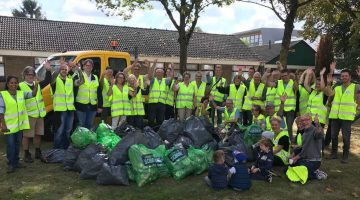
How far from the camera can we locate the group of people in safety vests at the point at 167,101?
6.30 meters

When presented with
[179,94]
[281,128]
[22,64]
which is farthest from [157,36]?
[281,128]

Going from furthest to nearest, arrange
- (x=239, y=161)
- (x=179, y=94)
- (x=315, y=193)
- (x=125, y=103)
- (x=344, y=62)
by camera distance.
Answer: (x=344, y=62) < (x=179, y=94) < (x=125, y=103) < (x=239, y=161) < (x=315, y=193)

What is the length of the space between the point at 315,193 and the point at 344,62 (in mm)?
23045

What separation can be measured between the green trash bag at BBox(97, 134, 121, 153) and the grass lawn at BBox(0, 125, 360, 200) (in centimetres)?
71

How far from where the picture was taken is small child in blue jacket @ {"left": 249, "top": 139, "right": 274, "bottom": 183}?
19.0 ft

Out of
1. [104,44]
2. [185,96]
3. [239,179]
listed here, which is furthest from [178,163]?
[104,44]

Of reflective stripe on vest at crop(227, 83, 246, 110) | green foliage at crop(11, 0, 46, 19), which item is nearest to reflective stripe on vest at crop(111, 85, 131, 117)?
reflective stripe on vest at crop(227, 83, 246, 110)

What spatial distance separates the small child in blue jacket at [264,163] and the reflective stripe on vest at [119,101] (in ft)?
9.94

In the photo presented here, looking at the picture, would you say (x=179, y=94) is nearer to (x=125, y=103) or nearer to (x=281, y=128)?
(x=125, y=103)

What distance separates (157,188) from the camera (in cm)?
538

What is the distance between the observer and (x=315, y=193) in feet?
17.5

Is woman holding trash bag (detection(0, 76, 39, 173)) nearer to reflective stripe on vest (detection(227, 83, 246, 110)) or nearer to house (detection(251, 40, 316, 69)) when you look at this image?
reflective stripe on vest (detection(227, 83, 246, 110))

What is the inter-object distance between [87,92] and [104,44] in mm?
16958

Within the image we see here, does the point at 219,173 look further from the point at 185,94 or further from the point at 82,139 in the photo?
the point at 185,94
